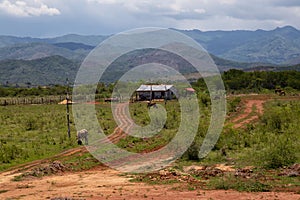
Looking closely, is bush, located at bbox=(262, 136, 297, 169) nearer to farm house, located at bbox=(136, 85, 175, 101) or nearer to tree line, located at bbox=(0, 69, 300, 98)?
farm house, located at bbox=(136, 85, 175, 101)

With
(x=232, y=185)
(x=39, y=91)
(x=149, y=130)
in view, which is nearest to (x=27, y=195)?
(x=232, y=185)

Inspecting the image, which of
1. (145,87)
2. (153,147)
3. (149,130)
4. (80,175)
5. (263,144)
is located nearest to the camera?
(80,175)

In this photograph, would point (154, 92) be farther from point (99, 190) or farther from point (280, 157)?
point (99, 190)

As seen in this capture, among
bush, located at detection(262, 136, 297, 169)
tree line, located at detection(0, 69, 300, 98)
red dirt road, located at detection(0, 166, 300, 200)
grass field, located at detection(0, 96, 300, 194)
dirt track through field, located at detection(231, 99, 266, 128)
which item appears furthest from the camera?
tree line, located at detection(0, 69, 300, 98)

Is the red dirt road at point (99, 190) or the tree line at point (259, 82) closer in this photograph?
the red dirt road at point (99, 190)

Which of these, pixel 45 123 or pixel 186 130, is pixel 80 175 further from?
pixel 45 123

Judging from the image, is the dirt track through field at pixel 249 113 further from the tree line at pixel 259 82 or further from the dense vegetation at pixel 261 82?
the dense vegetation at pixel 261 82

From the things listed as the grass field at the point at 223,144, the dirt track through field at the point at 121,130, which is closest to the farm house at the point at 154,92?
the dirt track through field at the point at 121,130

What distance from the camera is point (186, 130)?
90.7 feet

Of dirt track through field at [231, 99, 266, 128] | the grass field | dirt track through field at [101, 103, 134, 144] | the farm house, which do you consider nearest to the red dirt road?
the grass field

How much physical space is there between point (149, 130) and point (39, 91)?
63.8 meters

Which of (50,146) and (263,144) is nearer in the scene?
(263,144)

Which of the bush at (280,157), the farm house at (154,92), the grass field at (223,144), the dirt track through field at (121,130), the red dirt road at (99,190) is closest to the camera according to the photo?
the red dirt road at (99,190)

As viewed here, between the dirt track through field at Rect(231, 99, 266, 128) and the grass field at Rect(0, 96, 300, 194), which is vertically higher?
the dirt track through field at Rect(231, 99, 266, 128)
